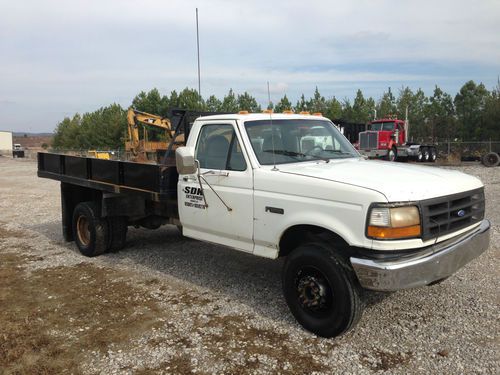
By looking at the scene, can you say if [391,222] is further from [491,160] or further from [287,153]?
[491,160]

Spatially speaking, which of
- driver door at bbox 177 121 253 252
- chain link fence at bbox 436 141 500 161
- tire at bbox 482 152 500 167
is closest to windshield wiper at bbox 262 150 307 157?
driver door at bbox 177 121 253 252

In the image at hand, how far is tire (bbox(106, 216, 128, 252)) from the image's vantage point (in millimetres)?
7297

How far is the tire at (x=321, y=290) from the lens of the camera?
404cm

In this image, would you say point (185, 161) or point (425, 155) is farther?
point (425, 155)

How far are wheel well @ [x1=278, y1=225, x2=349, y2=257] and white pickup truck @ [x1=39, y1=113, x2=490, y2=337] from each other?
1 centimetres

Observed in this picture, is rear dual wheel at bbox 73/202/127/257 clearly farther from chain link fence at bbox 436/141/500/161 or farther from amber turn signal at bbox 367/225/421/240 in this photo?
chain link fence at bbox 436/141/500/161

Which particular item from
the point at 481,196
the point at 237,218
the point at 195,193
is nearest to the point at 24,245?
the point at 195,193

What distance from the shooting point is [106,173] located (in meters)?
6.91

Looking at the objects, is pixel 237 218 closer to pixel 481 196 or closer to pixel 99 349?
pixel 99 349

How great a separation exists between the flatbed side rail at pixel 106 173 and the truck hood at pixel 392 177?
191 centimetres

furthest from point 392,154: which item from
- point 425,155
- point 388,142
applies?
point 425,155

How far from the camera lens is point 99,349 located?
4160 mm

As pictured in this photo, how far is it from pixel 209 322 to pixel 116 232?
127 inches

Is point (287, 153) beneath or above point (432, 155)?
above
